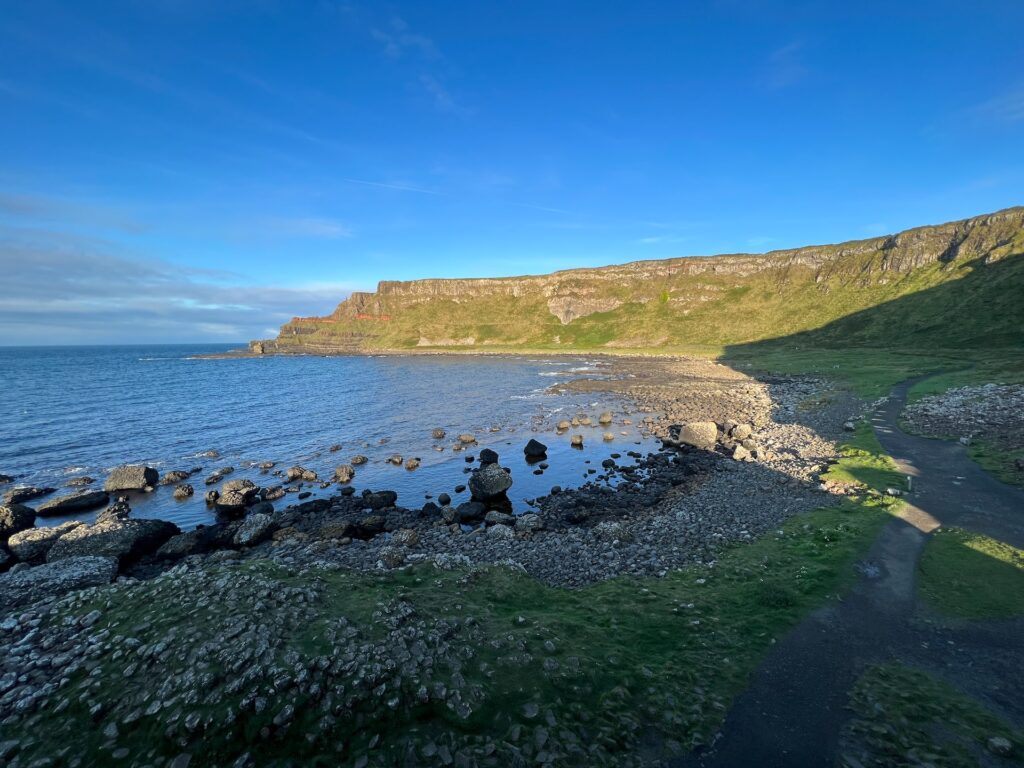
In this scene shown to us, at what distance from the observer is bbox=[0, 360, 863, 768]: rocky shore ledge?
9.61 meters

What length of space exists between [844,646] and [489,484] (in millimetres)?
22154

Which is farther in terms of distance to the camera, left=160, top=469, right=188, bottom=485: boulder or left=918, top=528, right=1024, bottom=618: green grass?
left=160, top=469, right=188, bottom=485: boulder

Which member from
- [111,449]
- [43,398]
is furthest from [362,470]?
[43,398]

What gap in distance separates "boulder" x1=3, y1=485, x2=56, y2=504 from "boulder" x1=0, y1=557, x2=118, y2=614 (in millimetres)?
17098

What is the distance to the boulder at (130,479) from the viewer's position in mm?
34812

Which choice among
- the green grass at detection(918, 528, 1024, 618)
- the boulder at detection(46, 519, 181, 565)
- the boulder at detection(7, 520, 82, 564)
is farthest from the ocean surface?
the green grass at detection(918, 528, 1024, 618)

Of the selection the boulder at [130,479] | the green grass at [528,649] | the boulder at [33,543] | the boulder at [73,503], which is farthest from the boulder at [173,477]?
the green grass at [528,649]

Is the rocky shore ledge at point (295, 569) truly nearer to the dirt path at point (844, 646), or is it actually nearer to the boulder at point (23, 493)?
the boulder at point (23, 493)

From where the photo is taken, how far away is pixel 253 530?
25859 millimetres

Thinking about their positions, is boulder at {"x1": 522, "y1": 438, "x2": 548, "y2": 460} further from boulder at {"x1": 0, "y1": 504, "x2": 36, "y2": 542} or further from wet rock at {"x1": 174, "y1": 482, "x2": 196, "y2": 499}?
boulder at {"x1": 0, "y1": 504, "x2": 36, "y2": 542}

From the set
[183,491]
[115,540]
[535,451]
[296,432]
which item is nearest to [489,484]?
[535,451]

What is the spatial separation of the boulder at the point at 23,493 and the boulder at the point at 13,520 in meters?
5.09

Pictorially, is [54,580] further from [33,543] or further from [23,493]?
[23,493]

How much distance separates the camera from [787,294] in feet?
614
